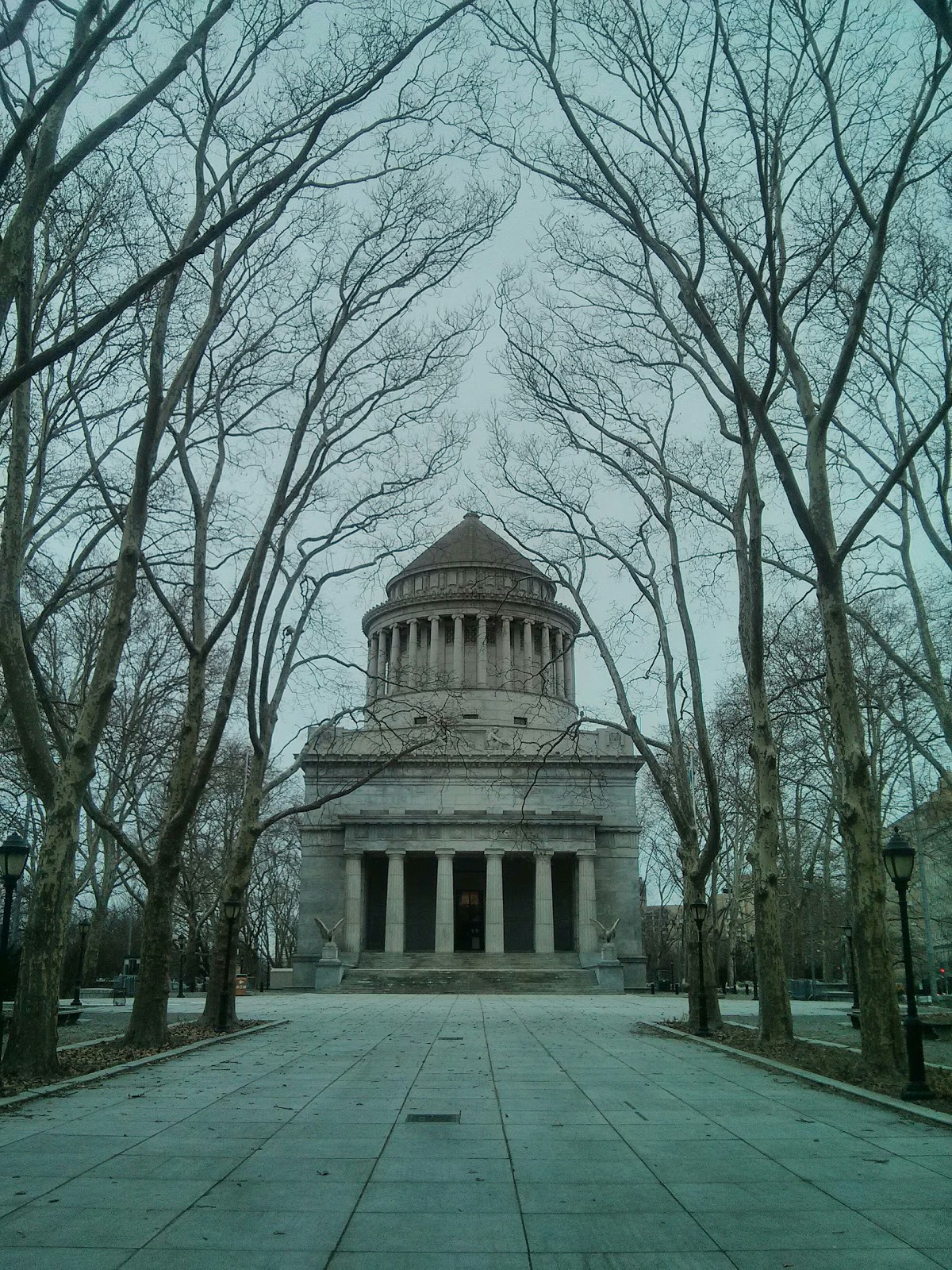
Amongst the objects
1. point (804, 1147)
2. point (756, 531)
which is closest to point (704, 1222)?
point (804, 1147)

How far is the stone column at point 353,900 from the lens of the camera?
4709 centimetres

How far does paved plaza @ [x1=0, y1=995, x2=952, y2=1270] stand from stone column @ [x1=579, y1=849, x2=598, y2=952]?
3450 cm

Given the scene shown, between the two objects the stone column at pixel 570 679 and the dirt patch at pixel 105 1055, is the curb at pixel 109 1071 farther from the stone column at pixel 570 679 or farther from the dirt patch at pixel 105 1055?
the stone column at pixel 570 679

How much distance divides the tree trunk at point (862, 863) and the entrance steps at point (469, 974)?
27916mm

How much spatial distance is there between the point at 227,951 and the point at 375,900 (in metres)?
33.8

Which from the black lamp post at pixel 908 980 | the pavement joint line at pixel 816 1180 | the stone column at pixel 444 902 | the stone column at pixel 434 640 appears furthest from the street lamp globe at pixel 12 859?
the stone column at pixel 434 640

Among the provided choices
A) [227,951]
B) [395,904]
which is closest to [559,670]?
[395,904]

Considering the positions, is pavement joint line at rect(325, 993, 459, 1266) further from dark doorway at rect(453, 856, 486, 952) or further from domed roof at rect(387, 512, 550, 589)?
domed roof at rect(387, 512, 550, 589)

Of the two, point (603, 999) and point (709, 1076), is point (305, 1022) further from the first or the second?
point (603, 999)

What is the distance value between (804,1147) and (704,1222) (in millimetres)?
2598

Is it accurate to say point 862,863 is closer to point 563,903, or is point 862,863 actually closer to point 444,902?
point 444,902

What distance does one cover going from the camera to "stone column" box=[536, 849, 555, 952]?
46.5 m

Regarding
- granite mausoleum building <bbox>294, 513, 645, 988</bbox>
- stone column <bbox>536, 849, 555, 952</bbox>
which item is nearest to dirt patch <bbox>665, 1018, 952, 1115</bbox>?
granite mausoleum building <bbox>294, 513, 645, 988</bbox>

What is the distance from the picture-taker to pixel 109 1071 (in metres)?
12.8
